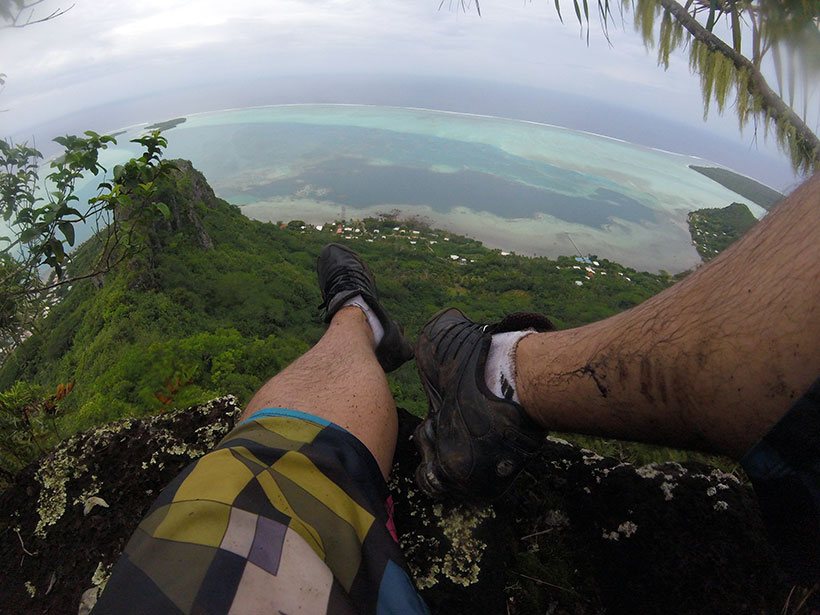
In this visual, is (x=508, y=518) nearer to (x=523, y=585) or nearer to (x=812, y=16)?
(x=523, y=585)

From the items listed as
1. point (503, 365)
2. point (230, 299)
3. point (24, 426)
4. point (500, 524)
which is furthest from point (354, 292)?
point (230, 299)

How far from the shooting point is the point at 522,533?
1.19 metres

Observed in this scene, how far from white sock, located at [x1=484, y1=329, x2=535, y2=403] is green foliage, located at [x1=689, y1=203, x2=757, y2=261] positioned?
3405cm

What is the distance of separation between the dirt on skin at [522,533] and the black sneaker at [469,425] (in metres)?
0.13

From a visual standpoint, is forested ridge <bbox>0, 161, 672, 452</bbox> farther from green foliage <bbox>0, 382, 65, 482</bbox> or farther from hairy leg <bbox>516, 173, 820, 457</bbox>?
hairy leg <bbox>516, 173, 820, 457</bbox>

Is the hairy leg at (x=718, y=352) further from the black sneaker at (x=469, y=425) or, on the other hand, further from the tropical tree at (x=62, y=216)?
the tropical tree at (x=62, y=216)

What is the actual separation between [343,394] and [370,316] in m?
0.79

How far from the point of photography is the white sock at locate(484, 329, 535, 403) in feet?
3.63

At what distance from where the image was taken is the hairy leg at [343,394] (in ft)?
3.53

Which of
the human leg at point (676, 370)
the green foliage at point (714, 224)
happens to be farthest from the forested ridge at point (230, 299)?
the green foliage at point (714, 224)

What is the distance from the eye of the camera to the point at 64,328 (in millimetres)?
15047

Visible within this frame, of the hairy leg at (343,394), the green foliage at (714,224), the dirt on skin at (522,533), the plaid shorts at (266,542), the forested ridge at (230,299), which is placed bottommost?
the green foliage at (714,224)

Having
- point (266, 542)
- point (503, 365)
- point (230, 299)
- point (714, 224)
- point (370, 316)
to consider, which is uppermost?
point (266, 542)

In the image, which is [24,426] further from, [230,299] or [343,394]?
[230,299]
